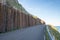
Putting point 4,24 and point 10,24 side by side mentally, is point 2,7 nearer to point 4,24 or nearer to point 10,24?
point 4,24

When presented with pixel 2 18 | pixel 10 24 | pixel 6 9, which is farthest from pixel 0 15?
pixel 10 24

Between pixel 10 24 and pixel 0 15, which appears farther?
pixel 10 24

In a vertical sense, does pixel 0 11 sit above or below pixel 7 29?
above

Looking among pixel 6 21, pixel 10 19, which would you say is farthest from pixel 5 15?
pixel 10 19

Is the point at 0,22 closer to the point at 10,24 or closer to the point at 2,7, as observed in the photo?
the point at 2,7

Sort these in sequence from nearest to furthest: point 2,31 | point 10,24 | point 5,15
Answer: point 2,31, point 5,15, point 10,24

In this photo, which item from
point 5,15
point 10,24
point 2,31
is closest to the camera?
point 2,31

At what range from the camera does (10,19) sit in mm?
22953

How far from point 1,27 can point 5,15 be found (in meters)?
1.90

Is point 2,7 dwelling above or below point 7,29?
above

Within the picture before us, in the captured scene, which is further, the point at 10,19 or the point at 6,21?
the point at 10,19

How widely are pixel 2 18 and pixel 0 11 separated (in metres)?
0.77

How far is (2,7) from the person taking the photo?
2022 centimetres

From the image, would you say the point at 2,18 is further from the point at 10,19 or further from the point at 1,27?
the point at 10,19
